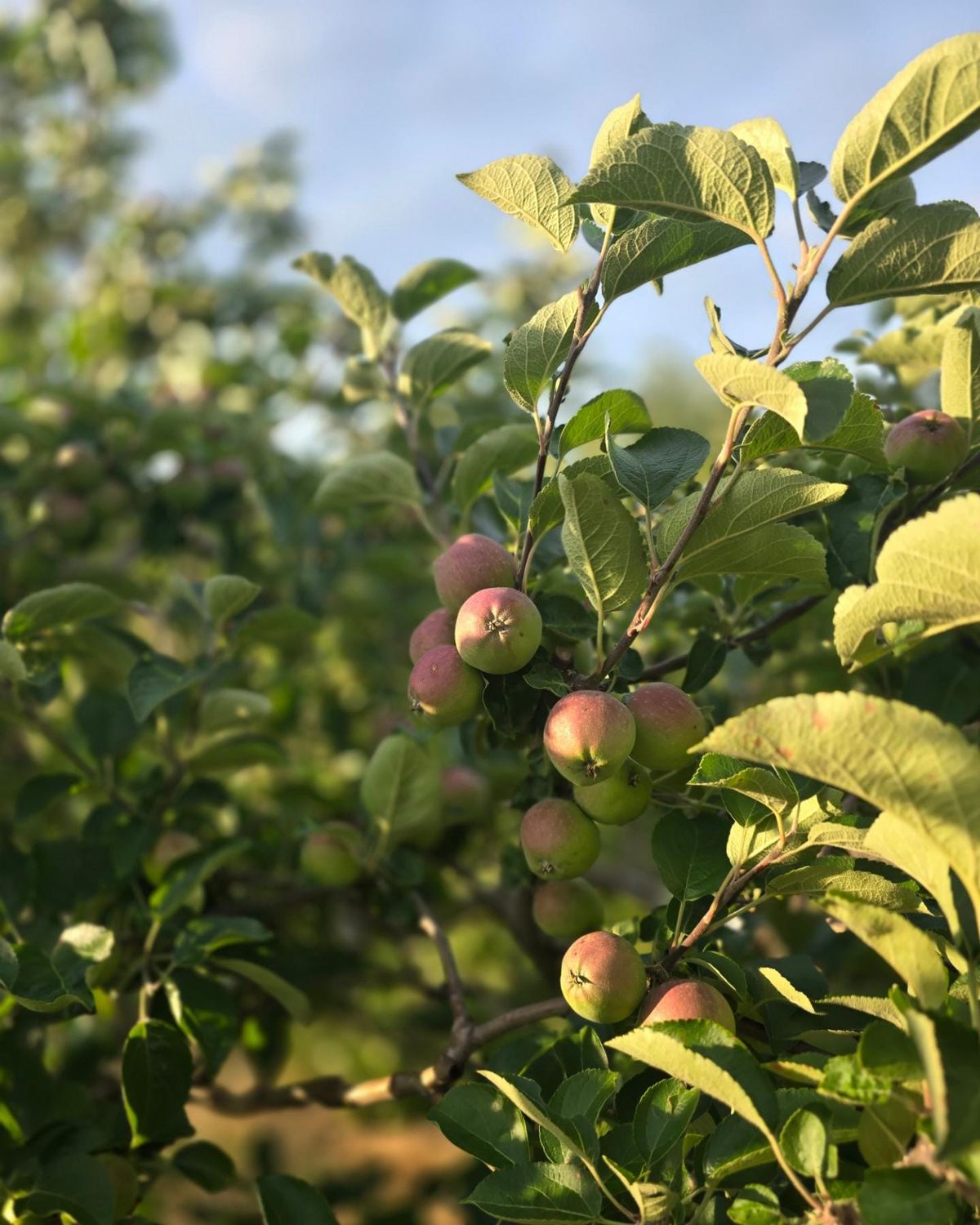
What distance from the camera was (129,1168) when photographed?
1.12 meters

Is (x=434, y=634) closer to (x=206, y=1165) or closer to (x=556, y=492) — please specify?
(x=556, y=492)

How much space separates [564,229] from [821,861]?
58 cm

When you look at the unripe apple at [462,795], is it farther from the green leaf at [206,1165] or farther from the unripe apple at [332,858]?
the green leaf at [206,1165]

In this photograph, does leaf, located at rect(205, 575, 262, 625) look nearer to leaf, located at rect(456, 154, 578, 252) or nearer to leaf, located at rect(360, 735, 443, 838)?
leaf, located at rect(360, 735, 443, 838)

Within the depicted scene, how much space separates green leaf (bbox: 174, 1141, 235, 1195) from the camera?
118 cm

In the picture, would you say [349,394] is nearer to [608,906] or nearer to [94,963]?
[94,963]

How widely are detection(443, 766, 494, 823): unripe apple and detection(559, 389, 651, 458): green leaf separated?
2.60ft

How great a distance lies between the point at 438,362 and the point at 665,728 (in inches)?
26.8

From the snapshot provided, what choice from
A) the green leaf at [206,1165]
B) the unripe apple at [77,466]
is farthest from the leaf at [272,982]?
the unripe apple at [77,466]

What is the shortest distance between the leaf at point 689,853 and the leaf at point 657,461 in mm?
297

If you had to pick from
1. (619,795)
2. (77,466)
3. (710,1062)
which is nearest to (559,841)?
(619,795)

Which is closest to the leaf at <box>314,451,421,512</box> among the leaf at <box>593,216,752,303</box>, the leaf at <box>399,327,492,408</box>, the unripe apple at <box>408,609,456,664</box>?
the leaf at <box>399,327,492,408</box>

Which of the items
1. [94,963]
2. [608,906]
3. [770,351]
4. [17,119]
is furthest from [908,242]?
[17,119]

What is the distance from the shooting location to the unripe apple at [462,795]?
→ 64.4 inches
